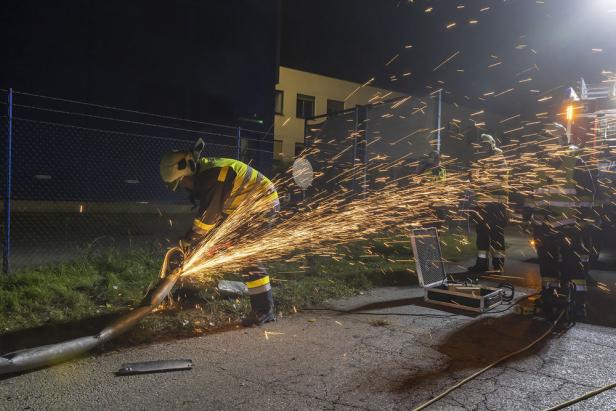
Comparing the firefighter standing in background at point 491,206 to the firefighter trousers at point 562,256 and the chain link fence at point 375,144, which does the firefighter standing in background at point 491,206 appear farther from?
the chain link fence at point 375,144

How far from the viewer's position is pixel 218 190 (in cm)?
496

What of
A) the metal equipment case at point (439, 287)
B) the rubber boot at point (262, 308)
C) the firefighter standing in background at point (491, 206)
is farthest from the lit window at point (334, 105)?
the rubber boot at point (262, 308)

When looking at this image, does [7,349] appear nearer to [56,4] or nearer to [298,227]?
[298,227]

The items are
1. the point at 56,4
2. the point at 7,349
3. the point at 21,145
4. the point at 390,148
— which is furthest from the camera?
the point at 56,4

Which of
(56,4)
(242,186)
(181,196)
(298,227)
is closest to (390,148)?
(298,227)

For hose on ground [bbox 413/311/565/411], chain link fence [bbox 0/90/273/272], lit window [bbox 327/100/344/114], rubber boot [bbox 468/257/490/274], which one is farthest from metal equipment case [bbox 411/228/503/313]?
lit window [bbox 327/100/344/114]

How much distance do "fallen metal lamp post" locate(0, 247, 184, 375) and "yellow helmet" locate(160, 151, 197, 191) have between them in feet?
2.76

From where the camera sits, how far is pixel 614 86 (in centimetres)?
840

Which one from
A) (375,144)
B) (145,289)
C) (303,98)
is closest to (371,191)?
(375,144)

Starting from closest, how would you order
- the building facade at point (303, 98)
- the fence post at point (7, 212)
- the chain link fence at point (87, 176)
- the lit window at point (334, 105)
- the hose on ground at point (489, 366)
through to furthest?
the hose on ground at point (489, 366) → the fence post at point (7, 212) → the chain link fence at point (87, 176) → the building facade at point (303, 98) → the lit window at point (334, 105)

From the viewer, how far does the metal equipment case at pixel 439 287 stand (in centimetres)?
577

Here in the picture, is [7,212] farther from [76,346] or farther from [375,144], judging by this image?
[375,144]

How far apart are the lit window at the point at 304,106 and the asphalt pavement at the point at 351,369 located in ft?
86.8

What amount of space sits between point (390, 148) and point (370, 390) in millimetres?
10502
